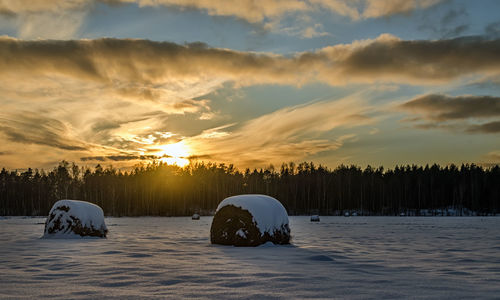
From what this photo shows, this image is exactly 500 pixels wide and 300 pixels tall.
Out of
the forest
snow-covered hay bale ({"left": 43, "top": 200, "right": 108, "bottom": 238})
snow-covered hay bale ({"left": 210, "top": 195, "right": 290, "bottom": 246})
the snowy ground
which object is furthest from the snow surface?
the forest

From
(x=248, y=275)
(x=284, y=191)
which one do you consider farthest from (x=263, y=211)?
(x=284, y=191)

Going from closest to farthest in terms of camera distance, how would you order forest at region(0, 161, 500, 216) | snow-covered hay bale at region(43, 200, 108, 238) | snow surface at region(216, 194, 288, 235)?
snow surface at region(216, 194, 288, 235) < snow-covered hay bale at region(43, 200, 108, 238) < forest at region(0, 161, 500, 216)

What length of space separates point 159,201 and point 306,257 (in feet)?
311

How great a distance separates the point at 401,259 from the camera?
10.4 metres

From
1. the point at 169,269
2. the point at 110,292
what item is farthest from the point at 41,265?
the point at 110,292

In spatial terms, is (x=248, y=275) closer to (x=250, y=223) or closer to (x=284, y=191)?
(x=250, y=223)

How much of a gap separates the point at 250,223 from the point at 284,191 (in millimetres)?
90992

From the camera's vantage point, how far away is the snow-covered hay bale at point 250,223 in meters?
14.4

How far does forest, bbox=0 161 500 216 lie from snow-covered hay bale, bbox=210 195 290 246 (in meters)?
80.7

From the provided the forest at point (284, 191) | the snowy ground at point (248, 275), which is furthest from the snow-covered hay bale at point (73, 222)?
the forest at point (284, 191)

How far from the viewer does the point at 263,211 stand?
1484 cm

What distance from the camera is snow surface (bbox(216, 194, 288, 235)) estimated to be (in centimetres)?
1459

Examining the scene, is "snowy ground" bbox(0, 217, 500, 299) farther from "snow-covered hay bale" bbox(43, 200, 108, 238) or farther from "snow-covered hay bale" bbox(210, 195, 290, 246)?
"snow-covered hay bale" bbox(43, 200, 108, 238)

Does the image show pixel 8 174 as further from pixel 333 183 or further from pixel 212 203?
pixel 333 183
